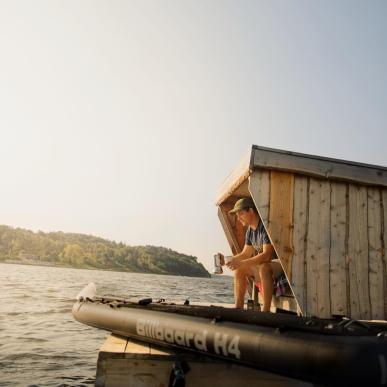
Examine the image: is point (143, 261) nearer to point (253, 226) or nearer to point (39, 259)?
point (39, 259)

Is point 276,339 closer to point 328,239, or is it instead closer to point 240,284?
point 328,239

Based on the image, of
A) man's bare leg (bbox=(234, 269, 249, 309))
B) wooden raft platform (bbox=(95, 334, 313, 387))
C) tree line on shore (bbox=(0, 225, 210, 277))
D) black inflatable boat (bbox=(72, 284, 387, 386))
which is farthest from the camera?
tree line on shore (bbox=(0, 225, 210, 277))

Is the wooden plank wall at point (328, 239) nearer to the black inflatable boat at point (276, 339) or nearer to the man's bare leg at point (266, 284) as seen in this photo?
the man's bare leg at point (266, 284)

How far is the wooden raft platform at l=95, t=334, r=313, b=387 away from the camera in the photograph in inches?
130

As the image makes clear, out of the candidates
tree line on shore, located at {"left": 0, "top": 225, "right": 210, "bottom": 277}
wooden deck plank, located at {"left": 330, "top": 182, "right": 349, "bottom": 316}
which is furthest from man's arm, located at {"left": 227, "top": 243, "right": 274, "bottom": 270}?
tree line on shore, located at {"left": 0, "top": 225, "right": 210, "bottom": 277}

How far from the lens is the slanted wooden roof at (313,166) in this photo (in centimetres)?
485

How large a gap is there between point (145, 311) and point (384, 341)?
93.4 inches

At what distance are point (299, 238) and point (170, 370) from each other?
241 cm

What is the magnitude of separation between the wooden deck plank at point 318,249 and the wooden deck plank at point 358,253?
1.12ft

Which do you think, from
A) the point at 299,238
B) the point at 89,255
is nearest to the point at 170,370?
the point at 299,238

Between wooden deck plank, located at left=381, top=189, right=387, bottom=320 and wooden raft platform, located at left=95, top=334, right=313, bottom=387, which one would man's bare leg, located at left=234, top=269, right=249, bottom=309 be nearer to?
wooden deck plank, located at left=381, top=189, right=387, bottom=320

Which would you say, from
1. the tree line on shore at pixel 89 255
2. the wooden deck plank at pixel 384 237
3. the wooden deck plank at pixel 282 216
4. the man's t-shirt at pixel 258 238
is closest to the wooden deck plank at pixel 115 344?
the wooden deck plank at pixel 282 216

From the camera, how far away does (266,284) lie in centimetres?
488

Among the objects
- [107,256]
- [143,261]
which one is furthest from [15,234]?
[143,261]
